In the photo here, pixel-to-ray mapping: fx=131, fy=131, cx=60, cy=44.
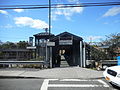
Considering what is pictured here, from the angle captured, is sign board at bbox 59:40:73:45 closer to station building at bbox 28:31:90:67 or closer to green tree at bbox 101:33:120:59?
station building at bbox 28:31:90:67

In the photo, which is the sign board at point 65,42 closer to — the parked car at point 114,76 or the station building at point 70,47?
the station building at point 70,47

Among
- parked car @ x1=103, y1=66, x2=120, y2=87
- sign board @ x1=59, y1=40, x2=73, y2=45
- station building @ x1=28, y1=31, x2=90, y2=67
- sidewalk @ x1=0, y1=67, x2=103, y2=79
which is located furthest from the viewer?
sign board @ x1=59, y1=40, x2=73, y2=45

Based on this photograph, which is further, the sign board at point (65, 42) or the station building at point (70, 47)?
the sign board at point (65, 42)

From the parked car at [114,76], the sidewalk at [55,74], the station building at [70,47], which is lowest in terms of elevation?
the sidewalk at [55,74]

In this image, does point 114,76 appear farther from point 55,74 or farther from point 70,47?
point 70,47

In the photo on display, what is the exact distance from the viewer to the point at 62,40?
1641 centimetres

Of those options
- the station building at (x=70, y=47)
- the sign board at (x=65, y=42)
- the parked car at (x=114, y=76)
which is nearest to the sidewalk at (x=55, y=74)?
the parked car at (x=114, y=76)

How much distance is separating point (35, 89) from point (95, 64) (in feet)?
35.9

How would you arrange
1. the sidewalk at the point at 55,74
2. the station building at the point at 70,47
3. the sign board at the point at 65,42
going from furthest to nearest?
the sign board at the point at 65,42 → the station building at the point at 70,47 → the sidewalk at the point at 55,74

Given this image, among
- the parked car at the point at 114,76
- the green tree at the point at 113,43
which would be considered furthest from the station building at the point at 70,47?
the parked car at the point at 114,76

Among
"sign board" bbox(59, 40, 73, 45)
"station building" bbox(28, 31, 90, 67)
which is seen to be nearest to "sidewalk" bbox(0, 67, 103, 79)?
"station building" bbox(28, 31, 90, 67)

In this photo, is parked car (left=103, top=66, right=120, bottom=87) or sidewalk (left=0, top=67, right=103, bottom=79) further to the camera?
sidewalk (left=0, top=67, right=103, bottom=79)

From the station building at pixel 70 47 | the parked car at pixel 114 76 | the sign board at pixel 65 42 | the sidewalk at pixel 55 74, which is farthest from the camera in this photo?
the sign board at pixel 65 42

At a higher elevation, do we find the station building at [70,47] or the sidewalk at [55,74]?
the station building at [70,47]
